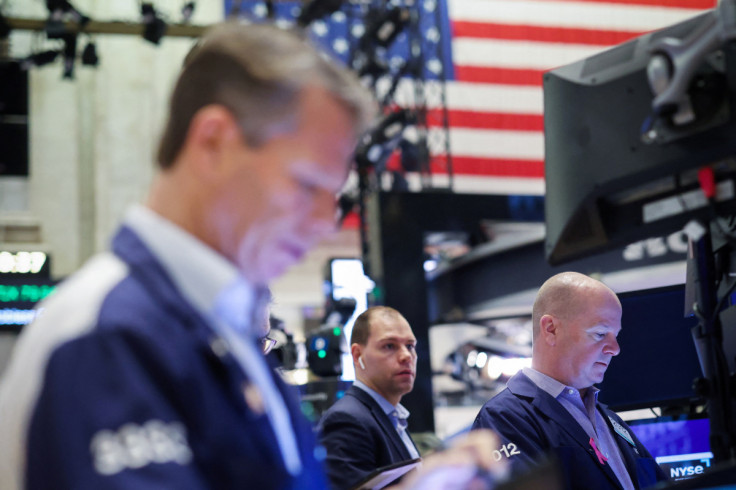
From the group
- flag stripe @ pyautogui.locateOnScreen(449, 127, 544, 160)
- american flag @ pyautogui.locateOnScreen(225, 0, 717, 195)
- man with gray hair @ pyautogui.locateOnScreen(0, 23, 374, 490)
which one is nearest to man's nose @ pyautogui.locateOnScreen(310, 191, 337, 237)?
man with gray hair @ pyautogui.locateOnScreen(0, 23, 374, 490)

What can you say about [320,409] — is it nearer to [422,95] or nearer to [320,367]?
[320,367]

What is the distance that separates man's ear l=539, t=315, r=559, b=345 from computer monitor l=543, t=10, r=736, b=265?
65 centimetres

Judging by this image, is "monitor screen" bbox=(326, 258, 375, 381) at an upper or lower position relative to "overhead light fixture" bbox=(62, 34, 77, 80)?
lower

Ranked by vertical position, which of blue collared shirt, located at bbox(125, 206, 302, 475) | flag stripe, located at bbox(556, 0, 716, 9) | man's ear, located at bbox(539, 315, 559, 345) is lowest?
man's ear, located at bbox(539, 315, 559, 345)

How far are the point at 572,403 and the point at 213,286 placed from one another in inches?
84.2

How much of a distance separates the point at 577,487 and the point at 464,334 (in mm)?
11140

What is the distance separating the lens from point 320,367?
557cm

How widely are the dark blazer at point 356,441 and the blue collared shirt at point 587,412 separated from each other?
Answer: 838 millimetres

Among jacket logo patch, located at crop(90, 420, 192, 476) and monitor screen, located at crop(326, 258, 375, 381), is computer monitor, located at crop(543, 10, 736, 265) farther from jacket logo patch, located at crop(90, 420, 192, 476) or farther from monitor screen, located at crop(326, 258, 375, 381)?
monitor screen, located at crop(326, 258, 375, 381)

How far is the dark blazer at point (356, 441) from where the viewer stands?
3382mm

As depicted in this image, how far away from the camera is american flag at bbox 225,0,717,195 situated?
38.1ft

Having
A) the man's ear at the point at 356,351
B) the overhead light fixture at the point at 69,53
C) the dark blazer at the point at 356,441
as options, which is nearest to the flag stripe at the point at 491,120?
the overhead light fixture at the point at 69,53

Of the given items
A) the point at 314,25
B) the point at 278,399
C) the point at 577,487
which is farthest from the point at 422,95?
the point at 278,399

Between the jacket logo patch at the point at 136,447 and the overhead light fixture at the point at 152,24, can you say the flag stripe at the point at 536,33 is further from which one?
the jacket logo patch at the point at 136,447
